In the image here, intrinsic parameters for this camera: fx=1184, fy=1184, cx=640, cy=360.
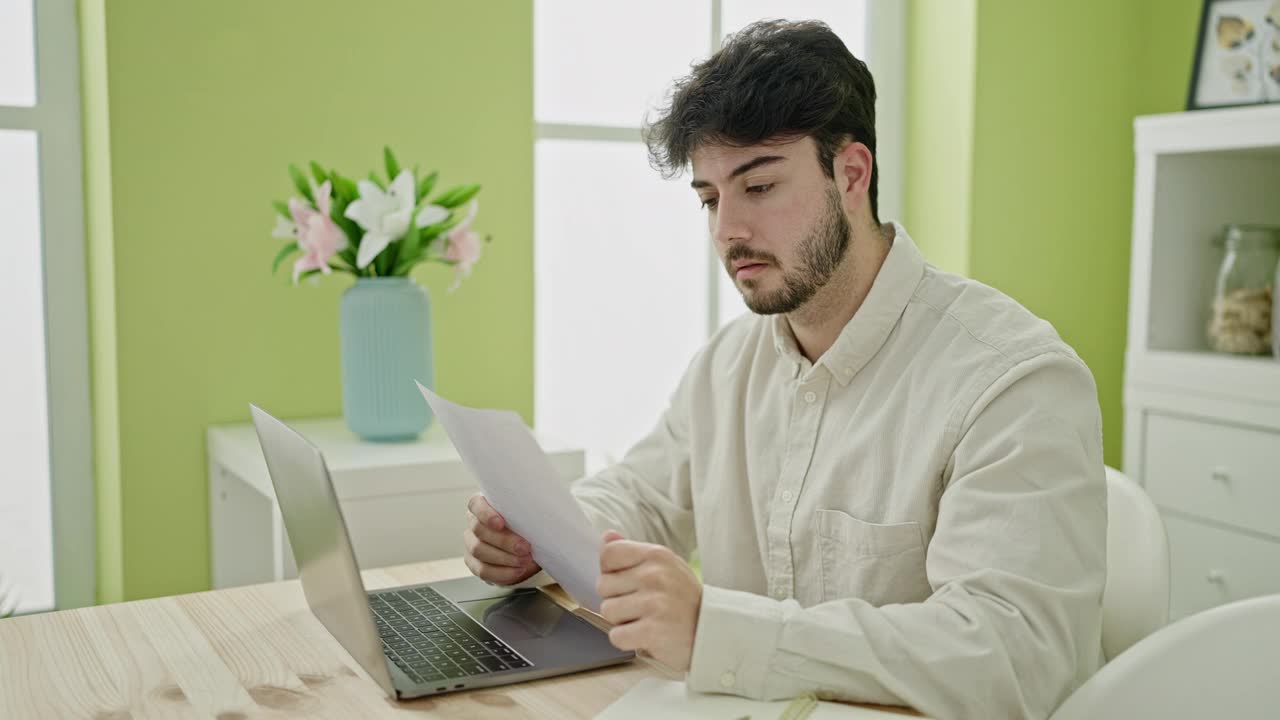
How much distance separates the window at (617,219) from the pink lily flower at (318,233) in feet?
2.25

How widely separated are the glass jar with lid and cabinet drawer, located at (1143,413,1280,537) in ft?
0.67

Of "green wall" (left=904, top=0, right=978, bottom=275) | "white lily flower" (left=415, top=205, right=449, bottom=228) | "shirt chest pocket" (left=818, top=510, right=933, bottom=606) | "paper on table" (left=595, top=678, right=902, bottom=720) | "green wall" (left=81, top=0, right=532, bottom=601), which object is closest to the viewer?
"paper on table" (left=595, top=678, right=902, bottom=720)

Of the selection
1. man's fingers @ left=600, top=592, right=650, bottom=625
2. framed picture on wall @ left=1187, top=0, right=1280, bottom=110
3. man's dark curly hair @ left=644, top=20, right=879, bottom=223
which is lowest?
man's fingers @ left=600, top=592, right=650, bottom=625

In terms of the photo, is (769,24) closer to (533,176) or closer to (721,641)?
(721,641)

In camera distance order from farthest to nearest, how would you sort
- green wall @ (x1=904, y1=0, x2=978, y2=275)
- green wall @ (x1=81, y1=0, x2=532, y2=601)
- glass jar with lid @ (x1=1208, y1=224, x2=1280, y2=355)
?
green wall @ (x1=904, y1=0, x2=978, y2=275), glass jar with lid @ (x1=1208, y1=224, x2=1280, y2=355), green wall @ (x1=81, y1=0, x2=532, y2=601)

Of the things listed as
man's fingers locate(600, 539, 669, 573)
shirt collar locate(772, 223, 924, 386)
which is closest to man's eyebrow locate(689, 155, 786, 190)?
shirt collar locate(772, 223, 924, 386)

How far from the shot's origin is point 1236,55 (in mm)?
2525

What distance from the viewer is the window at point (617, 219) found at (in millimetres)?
2584

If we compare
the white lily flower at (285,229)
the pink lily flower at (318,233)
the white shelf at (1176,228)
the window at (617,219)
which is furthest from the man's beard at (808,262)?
the white shelf at (1176,228)

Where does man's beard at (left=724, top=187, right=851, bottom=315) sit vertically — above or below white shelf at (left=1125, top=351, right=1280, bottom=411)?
above

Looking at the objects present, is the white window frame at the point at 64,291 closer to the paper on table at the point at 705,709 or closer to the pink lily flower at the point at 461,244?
the pink lily flower at the point at 461,244

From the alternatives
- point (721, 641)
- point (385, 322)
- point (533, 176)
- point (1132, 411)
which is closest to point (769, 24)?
point (721, 641)

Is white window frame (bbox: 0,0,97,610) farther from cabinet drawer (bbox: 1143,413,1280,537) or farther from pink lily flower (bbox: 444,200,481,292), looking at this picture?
cabinet drawer (bbox: 1143,413,1280,537)

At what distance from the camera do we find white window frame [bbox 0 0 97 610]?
2.12m
